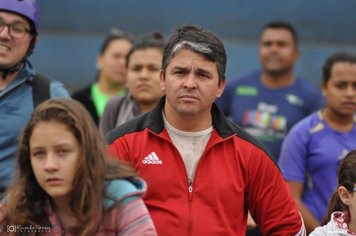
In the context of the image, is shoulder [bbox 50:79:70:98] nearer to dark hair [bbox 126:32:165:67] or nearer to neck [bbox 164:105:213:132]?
neck [bbox 164:105:213:132]

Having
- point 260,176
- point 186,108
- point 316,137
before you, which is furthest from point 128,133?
point 316,137

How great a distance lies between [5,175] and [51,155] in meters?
1.16

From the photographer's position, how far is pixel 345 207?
4.32m

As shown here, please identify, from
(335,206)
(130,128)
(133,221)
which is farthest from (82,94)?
(133,221)

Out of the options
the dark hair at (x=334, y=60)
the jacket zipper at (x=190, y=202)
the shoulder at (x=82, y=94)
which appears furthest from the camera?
the shoulder at (x=82, y=94)

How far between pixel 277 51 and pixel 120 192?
14.3 feet

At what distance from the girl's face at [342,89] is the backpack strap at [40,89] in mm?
2085

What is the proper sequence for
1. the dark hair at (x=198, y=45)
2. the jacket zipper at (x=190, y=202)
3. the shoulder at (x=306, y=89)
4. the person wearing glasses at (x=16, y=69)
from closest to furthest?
the jacket zipper at (x=190, y=202) < the dark hair at (x=198, y=45) < the person wearing glasses at (x=16, y=69) < the shoulder at (x=306, y=89)

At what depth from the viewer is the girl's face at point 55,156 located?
11.5 feet

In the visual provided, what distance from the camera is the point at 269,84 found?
24.4 ft

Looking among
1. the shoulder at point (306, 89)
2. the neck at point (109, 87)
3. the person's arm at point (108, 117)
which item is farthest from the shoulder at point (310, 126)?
the neck at point (109, 87)

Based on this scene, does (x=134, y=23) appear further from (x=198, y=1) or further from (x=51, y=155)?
(x=51, y=155)

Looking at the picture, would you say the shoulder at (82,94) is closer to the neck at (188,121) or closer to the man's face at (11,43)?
the man's face at (11,43)

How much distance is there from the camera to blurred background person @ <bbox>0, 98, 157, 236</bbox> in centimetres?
352
